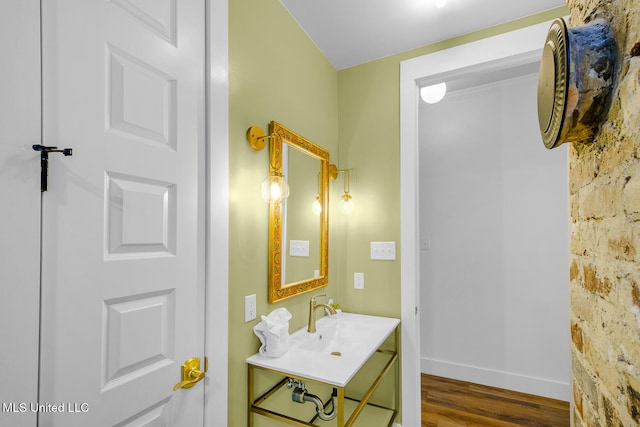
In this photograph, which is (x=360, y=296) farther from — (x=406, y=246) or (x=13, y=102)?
(x=13, y=102)

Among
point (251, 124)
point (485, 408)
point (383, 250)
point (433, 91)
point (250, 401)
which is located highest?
point (433, 91)

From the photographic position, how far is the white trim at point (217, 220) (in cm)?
117

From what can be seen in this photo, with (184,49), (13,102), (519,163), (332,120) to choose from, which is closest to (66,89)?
(13,102)

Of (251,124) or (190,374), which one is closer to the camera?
(190,374)

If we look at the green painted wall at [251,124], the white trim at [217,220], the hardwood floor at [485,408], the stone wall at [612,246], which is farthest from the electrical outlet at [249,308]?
the hardwood floor at [485,408]

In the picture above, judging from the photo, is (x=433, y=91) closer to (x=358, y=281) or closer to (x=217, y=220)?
(x=358, y=281)

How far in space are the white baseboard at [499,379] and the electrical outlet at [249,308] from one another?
93.0 inches

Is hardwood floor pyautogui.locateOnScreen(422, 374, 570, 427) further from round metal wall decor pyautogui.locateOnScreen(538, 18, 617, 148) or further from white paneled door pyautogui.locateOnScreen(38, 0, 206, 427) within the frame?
round metal wall decor pyautogui.locateOnScreen(538, 18, 617, 148)

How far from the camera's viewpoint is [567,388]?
8.13 ft

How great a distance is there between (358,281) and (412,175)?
2.71 feet

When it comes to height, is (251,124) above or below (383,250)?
above

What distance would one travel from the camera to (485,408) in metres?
2.46

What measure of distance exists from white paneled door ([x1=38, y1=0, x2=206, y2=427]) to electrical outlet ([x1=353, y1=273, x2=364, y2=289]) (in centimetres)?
127

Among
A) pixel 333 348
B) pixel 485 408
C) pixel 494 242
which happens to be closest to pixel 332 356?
pixel 333 348
